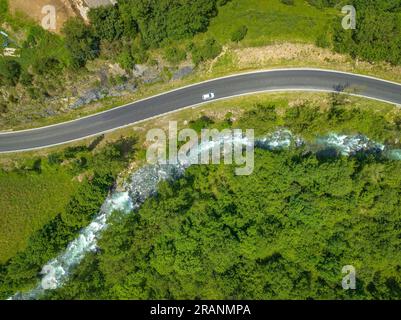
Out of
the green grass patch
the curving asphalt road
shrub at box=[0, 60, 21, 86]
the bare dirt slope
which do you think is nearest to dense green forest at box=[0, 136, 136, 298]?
the curving asphalt road

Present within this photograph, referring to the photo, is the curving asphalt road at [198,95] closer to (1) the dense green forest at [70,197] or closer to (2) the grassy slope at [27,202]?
(1) the dense green forest at [70,197]

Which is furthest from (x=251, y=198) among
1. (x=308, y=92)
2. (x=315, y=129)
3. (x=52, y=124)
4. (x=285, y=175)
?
(x=52, y=124)

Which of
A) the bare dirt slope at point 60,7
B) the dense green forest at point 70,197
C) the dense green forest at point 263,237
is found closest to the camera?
the dense green forest at point 263,237

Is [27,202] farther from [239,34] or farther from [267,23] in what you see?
[267,23]

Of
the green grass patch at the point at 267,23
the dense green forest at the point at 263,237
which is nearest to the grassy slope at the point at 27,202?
the dense green forest at the point at 263,237

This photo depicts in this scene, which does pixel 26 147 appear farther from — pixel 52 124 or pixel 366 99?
pixel 366 99

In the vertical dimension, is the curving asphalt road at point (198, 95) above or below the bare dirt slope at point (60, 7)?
below

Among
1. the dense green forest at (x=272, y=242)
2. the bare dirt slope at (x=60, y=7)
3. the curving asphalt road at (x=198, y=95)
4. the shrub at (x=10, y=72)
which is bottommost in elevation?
the dense green forest at (x=272, y=242)
